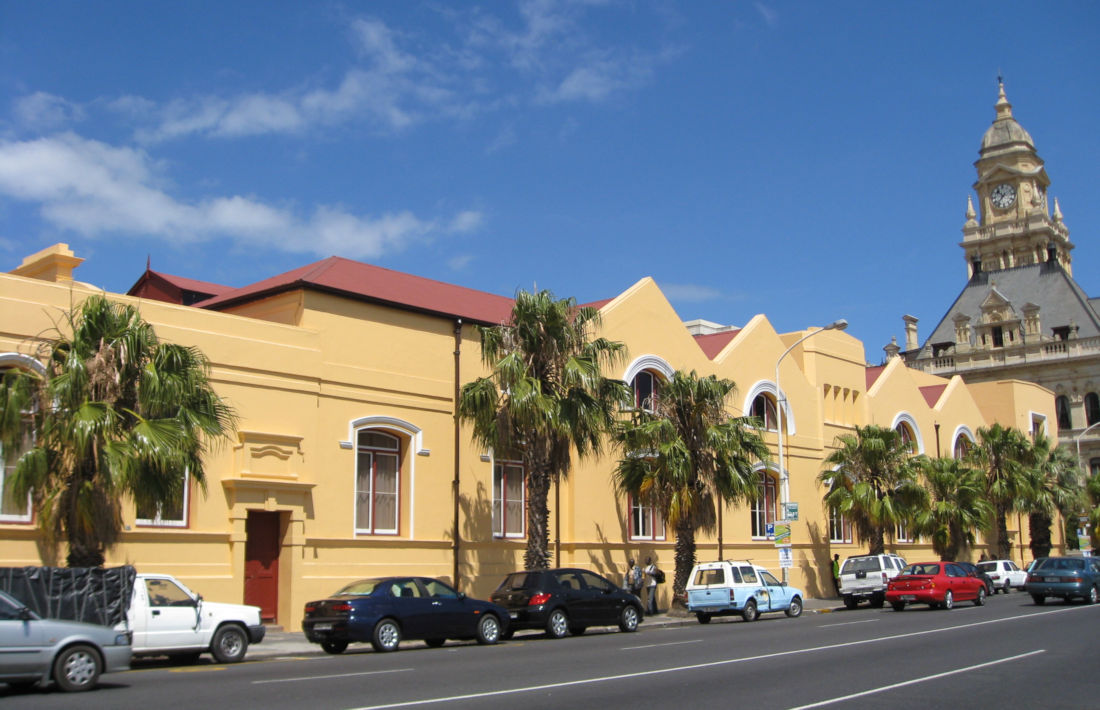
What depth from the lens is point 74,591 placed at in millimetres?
15789

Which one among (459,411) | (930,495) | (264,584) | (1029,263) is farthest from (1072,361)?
(264,584)

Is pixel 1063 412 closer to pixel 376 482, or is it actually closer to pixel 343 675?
pixel 376 482

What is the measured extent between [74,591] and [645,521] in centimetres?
1998

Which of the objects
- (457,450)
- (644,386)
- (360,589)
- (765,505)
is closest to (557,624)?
(360,589)

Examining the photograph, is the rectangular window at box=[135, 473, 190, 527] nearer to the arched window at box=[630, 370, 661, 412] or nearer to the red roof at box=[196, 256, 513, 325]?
the red roof at box=[196, 256, 513, 325]

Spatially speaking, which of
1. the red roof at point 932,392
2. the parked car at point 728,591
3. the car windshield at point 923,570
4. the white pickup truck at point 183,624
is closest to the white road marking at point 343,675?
the white pickup truck at point 183,624

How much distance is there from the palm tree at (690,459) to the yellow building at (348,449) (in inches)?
63.5

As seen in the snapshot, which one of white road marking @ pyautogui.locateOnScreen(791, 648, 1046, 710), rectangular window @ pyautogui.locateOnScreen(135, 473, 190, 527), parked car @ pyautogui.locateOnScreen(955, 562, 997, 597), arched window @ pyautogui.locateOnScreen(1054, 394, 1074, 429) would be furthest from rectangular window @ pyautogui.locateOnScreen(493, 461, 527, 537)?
arched window @ pyautogui.locateOnScreen(1054, 394, 1074, 429)

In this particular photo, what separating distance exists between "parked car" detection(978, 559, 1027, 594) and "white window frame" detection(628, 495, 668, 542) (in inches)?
678

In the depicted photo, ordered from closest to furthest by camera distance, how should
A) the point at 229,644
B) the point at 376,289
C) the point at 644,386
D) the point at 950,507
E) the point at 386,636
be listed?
the point at 229,644 → the point at 386,636 → the point at 376,289 → the point at 644,386 → the point at 950,507

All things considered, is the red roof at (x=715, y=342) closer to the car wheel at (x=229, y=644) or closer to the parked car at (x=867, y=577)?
the parked car at (x=867, y=577)

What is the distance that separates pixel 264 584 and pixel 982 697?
628 inches

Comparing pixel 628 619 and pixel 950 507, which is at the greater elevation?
pixel 950 507

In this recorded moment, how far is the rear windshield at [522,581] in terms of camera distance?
22.4 metres
